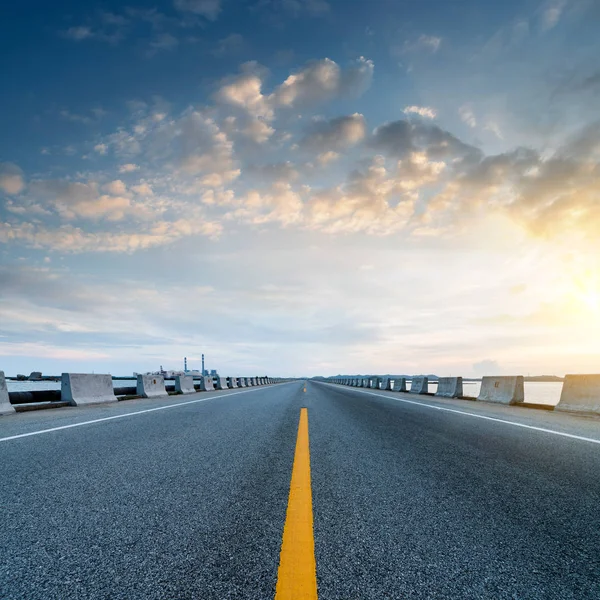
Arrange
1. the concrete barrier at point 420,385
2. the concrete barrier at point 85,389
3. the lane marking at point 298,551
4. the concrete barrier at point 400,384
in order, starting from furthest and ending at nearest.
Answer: the concrete barrier at point 400,384
the concrete barrier at point 420,385
the concrete barrier at point 85,389
the lane marking at point 298,551

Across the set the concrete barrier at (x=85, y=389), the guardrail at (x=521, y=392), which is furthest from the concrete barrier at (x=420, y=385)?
the concrete barrier at (x=85, y=389)

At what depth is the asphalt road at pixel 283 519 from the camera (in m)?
1.84

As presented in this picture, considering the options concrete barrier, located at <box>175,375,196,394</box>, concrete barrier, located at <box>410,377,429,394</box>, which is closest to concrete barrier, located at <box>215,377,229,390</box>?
concrete barrier, located at <box>175,375,196,394</box>

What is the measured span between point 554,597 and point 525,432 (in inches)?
224

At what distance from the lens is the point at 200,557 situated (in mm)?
2053

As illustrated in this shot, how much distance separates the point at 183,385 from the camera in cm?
2170

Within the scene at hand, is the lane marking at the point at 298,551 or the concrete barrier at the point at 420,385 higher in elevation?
the lane marking at the point at 298,551

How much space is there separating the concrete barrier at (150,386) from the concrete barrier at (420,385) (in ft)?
46.2

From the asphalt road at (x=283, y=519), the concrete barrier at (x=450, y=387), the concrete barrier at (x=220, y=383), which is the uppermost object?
the asphalt road at (x=283, y=519)

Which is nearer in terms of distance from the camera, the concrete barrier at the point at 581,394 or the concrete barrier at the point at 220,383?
the concrete barrier at the point at 581,394

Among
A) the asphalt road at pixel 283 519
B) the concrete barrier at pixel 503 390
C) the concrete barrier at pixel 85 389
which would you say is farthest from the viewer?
the concrete barrier at pixel 503 390

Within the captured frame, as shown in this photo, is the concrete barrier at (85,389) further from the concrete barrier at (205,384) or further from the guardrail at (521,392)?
the guardrail at (521,392)

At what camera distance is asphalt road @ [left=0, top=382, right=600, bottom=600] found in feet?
6.03

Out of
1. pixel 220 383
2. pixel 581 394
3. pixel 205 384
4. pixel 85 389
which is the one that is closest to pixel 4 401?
pixel 85 389
